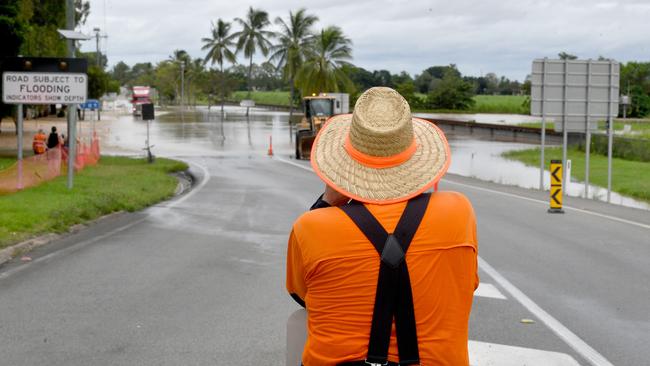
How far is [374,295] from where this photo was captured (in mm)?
3096

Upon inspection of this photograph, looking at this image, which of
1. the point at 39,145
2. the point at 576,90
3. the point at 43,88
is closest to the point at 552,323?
the point at 43,88

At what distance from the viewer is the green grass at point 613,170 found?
28159 millimetres

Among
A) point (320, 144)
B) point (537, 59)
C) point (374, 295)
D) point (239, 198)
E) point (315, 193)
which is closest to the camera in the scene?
point (374, 295)

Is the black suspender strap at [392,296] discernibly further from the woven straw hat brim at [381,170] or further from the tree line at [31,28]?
the tree line at [31,28]

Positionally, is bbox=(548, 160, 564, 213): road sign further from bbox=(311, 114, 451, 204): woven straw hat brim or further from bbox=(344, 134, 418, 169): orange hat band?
bbox=(344, 134, 418, 169): orange hat band

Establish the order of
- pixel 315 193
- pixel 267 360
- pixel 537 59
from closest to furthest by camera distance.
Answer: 1. pixel 267 360
2. pixel 315 193
3. pixel 537 59

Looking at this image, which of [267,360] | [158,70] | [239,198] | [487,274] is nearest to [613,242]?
[487,274]

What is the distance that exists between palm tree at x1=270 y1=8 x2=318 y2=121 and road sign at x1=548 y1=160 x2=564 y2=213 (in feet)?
207

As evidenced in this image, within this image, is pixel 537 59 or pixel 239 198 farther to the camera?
pixel 537 59

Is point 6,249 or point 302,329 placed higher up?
point 302,329

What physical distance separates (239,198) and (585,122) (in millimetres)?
11988

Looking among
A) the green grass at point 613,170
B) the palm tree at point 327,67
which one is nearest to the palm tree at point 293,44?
the palm tree at point 327,67

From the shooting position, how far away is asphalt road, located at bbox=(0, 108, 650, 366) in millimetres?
6988

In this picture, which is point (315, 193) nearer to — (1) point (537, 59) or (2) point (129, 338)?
(1) point (537, 59)
